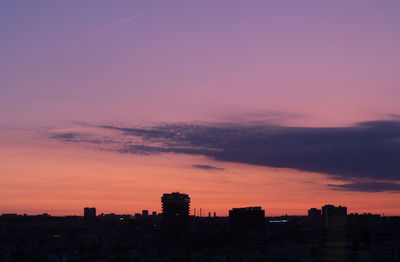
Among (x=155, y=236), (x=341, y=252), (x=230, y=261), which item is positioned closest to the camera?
(x=230, y=261)

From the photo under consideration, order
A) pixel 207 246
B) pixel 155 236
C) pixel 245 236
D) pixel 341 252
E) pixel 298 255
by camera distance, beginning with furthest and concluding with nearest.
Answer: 1. pixel 155 236
2. pixel 245 236
3. pixel 207 246
4. pixel 298 255
5. pixel 341 252

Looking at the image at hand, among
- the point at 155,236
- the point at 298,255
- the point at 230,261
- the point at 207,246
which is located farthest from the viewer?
the point at 155,236

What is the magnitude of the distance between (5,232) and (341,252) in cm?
13218

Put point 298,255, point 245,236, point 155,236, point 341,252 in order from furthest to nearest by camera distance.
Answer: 1. point 155,236
2. point 245,236
3. point 298,255
4. point 341,252

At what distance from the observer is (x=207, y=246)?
154000 millimetres

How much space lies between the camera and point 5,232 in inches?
7515

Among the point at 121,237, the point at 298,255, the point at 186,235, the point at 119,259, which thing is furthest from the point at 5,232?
the point at 298,255

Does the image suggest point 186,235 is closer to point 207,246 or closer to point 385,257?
point 207,246

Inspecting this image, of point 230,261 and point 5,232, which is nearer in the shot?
point 230,261

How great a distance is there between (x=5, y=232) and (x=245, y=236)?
78072mm

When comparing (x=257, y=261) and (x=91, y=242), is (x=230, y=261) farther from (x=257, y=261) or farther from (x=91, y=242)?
(x=91, y=242)

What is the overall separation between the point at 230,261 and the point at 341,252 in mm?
18402

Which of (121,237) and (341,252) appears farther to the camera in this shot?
(121,237)

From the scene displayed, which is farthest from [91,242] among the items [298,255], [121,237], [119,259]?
[298,255]
